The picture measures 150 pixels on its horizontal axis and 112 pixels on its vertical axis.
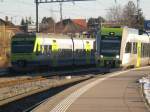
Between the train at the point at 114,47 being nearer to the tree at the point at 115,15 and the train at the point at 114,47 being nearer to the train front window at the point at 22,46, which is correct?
the train front window at the point at 22,46

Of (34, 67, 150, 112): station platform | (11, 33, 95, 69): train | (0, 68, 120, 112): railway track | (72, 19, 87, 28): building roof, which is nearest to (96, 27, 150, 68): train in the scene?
(0, 68, 120, 112): railway track

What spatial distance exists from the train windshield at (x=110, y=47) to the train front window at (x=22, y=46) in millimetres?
5815

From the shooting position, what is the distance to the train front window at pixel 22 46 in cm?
4564

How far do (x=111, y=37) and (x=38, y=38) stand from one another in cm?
616

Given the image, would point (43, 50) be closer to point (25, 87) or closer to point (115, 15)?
point (25, 87)

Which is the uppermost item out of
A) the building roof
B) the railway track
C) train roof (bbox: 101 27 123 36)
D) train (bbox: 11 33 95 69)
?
the building roof

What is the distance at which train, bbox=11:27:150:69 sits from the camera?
42812mm

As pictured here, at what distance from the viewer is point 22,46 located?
46062 millimetres

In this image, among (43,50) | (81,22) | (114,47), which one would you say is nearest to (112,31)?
(114,47)

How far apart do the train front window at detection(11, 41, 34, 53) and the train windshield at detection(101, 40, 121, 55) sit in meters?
5.82

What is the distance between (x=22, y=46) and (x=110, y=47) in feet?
23.8

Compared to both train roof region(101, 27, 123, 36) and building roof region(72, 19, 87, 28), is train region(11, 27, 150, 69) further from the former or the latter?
building roof region(72, 19, 87, 28)

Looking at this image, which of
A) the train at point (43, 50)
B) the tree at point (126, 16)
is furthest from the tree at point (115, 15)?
the train at point (43, 50)

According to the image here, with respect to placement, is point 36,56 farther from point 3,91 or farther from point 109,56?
point 3,91
